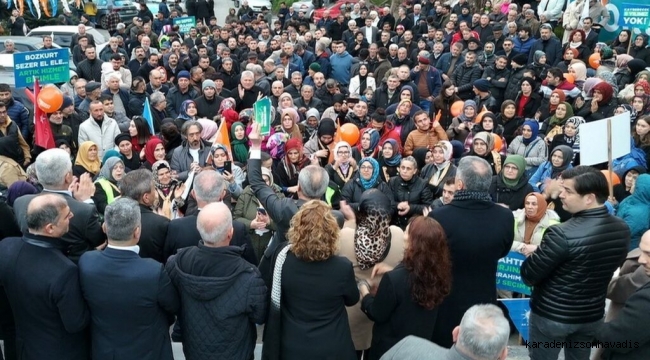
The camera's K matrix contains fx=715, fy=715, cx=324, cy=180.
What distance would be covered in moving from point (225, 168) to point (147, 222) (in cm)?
227

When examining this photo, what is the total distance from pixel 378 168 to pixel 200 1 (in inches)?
681

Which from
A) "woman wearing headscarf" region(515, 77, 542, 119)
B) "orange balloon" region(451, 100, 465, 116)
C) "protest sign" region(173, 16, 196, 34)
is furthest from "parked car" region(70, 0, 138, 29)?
"woman wearing headscarf" region(515, 77, 542, 119)

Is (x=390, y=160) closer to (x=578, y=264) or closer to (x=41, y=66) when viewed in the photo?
(x=578, y=264)

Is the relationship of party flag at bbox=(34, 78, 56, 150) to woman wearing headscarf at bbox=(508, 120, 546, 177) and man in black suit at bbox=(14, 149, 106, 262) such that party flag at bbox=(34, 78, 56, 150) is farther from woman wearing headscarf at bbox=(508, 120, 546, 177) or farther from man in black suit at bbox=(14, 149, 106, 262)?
woman wearing headscarf at bbox=(508, 120, 546, 177)

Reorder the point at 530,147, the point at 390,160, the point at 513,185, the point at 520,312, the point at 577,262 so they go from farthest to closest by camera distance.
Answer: the point at 530,147, the point at 390,160, the point at 513,185, the point at 520,312, the point at 577,262

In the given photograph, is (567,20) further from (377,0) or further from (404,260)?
(404,260)

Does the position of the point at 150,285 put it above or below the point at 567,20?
below

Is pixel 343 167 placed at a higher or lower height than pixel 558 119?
lower

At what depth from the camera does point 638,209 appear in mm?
6047

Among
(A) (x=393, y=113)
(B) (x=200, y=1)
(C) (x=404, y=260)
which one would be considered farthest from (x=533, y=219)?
(B) (x=200, y=1)

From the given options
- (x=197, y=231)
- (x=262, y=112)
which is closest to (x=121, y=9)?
(x=262, y=112)

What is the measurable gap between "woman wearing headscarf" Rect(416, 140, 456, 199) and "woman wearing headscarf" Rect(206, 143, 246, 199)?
1.84m

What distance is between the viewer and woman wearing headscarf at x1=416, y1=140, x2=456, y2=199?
707 centimetres

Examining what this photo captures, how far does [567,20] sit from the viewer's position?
50.9 feet
